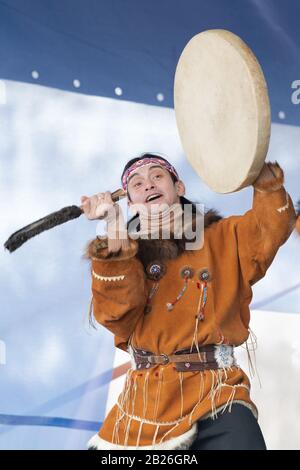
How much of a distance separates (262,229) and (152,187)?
1.21 ft

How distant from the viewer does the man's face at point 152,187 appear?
2139mm

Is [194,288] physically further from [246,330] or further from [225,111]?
[225,111]

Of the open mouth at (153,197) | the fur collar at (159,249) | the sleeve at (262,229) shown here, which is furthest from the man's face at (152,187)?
the sleeve at (262,229)

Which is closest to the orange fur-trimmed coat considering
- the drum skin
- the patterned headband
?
the drum skin

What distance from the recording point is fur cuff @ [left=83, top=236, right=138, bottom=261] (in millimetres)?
1963

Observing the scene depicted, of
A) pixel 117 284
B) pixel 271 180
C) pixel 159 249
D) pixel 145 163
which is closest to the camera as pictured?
pixel 271 180

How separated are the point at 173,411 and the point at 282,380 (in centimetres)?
92

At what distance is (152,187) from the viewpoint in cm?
215

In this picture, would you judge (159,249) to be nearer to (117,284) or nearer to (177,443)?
(117,284)

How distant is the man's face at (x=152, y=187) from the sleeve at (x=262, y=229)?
21 centimetres

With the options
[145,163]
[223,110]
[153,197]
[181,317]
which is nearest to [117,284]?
[181,317]

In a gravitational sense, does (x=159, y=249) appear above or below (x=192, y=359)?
above

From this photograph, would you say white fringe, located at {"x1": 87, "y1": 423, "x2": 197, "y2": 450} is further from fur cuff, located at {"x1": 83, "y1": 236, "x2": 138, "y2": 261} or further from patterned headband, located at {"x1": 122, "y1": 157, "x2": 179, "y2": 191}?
patterned headband, located at {"x1": 122, "y1": 157, "x2": 179, "y2": 191}
